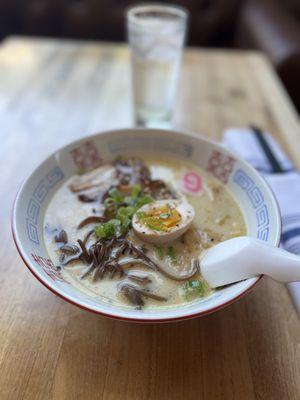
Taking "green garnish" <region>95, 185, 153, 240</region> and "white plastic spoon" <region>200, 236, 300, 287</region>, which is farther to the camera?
"green garnish" <region>95, 185, 153, 240</region>

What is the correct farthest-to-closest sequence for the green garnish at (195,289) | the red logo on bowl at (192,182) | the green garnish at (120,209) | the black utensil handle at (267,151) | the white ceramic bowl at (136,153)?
the black utensil handle at (267,151)
the red logo on bowl at (192,182)
the green garnish at (120,209)
the green garnish at (195,289)
the white ceramic bowl at (136,153)

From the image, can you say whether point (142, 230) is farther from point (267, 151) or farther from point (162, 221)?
point (267, 151)

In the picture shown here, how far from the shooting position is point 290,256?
2.37 ft

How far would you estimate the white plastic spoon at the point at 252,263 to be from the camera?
71cm

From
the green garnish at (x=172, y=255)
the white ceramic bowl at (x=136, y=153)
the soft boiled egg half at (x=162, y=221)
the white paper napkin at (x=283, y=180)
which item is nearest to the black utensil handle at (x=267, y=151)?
the white paper napkin at (x=283, y=180)

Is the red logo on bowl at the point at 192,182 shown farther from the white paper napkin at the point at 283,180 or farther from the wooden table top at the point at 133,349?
the wooden table top at the point at 133,349

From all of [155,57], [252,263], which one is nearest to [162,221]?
[252,263]

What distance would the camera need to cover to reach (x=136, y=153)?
1.18m

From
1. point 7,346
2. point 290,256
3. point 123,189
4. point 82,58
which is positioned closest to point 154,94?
point 123,189

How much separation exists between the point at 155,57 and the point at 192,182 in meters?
0.57

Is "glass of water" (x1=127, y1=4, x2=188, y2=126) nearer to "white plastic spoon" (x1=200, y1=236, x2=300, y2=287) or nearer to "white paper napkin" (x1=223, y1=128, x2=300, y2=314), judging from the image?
"white paper napkin" (x1=223, y1=128, x2=300, y2=314)

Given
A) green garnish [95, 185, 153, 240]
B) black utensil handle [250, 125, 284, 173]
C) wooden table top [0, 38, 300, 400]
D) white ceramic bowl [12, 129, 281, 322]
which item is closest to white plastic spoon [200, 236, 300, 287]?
white ceramic bowl [12, 129, 281, 322]

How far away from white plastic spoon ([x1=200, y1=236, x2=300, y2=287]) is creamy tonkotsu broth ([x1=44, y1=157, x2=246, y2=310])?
0.22ft

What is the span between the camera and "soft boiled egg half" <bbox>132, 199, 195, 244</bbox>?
88cm
